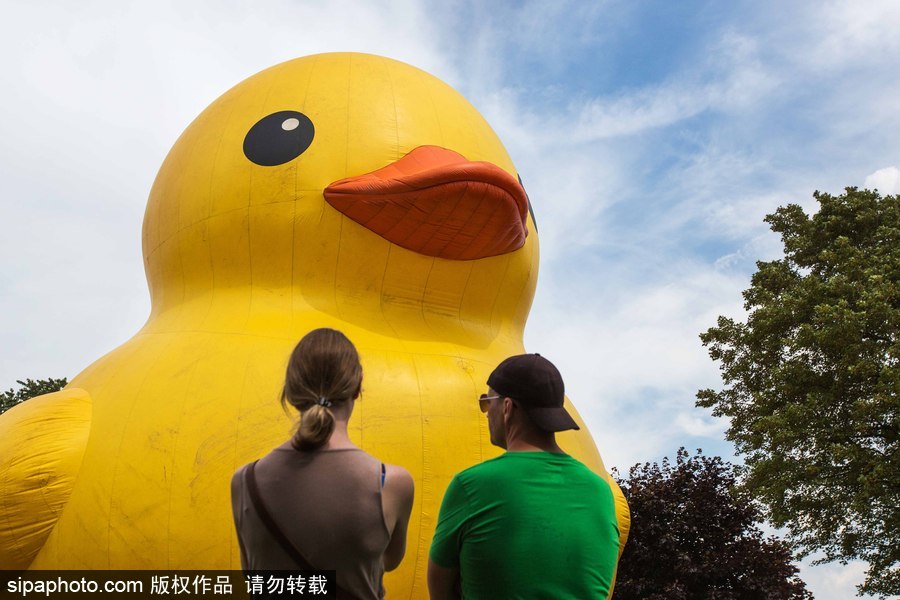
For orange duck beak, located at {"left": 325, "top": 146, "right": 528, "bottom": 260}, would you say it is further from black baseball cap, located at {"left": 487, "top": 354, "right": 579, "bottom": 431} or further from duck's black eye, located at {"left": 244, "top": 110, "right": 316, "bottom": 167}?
black baseball cap, located at {"left": 487, "top": 354, "right": 579, "bottom": 431}

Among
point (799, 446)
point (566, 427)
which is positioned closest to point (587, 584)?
point (566, 427)

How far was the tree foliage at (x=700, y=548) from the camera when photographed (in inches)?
464

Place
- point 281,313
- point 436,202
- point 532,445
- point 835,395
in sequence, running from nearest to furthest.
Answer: point 532,445 < point 436,202 < point 281,313 < point 835,395

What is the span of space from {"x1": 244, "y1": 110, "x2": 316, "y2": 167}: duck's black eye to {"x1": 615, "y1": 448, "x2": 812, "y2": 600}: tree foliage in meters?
9.18

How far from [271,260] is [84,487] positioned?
1.78 m

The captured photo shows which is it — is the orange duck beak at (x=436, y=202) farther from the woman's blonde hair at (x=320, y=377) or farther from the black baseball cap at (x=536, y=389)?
the woman's blonde hair at (x=320, y=377)

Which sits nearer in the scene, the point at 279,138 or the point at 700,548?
the point at 279,138

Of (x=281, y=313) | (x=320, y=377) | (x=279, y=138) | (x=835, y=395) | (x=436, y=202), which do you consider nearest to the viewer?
(x=320, y=377)

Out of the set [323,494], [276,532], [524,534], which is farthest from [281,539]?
[524,534]

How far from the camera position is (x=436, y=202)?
15.5 feet

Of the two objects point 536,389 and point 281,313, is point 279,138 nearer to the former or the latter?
point 281,313

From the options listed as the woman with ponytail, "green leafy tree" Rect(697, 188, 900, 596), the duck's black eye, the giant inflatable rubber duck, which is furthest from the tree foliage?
the woman with ponytail

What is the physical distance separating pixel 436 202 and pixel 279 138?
1275 millimetres

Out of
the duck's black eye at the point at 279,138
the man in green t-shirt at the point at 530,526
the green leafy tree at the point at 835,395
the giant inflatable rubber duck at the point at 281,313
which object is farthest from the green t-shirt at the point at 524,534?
the green leafy tree at the point at 835,395
